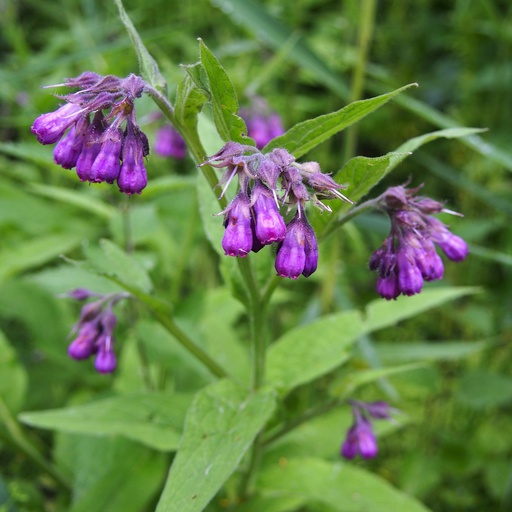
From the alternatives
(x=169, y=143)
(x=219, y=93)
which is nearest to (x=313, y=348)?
(x=219, y=93)

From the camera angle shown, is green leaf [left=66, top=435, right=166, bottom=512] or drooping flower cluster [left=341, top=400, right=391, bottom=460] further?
green leaf [left=66, top=435, right=166, bottom=512]

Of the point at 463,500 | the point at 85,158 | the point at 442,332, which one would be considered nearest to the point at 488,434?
the point at 463,500

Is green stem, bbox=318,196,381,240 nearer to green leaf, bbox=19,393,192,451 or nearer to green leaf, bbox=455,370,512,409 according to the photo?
green leaf, bbox=19,393,192,451

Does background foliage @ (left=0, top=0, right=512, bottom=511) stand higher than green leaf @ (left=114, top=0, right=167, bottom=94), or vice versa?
green leaf @ (left=114, top=0, right=167, bottom=94)

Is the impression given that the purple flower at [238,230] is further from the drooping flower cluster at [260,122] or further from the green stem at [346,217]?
the drooping flower cluster at [260,122]

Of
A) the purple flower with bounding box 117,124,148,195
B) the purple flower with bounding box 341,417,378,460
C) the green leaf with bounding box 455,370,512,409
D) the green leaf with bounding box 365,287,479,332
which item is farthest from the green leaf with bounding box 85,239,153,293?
Answer: the green leaf with bounding box 455,370,512,409

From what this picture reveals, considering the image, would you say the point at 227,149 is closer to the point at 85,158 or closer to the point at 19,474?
the point at 85,158

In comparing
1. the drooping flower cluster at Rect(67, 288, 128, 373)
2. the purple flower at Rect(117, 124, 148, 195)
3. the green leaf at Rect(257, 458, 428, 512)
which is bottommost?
the green leaf at Rect(257, 458, 428, 512)

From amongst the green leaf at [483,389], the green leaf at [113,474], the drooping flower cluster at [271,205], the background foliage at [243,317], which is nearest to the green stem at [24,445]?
the background foliage at [243,317]
